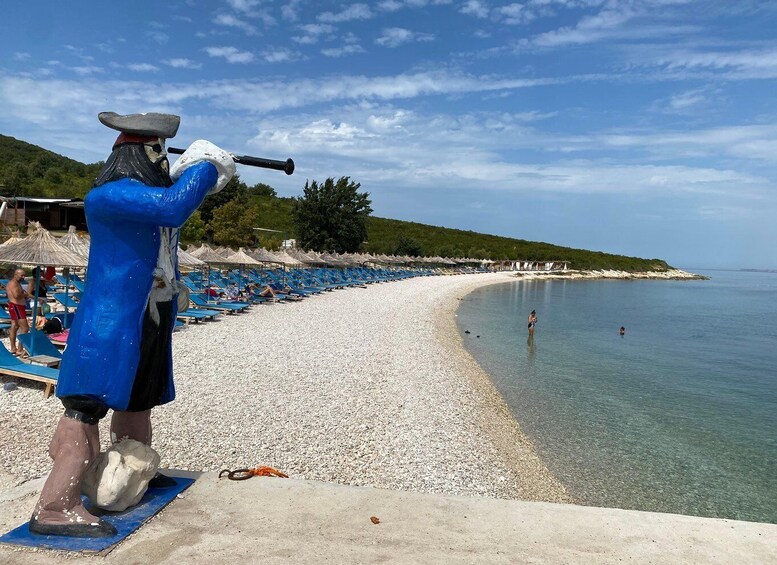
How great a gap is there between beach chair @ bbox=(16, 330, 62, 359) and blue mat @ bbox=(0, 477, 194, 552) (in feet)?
19.0

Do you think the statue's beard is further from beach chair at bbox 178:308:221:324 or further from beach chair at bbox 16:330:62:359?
beach chair at bbox 178:308:221:324

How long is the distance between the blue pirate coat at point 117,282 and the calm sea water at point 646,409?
5.53 m

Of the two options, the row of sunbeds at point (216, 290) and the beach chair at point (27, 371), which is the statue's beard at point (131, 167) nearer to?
the row of sunbeds at point (216, 290)

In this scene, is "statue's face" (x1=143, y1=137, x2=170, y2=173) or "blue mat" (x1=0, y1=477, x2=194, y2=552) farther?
"statue's face" (x1=143, y1=137, x2=170, y2=173)

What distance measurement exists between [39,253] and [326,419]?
19.3ft

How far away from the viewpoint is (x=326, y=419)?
7.00m

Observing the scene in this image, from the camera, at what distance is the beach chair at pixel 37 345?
7.66 m

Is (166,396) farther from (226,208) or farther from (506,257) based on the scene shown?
(506,257)

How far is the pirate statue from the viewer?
2.66 meters

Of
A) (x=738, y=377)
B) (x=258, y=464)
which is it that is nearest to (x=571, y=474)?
(x=258, y=464)

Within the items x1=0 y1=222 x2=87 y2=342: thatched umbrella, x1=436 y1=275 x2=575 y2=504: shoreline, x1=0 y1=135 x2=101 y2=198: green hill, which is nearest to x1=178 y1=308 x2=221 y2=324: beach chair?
x1=0 y1=222 x2=87 y2=342: thatched umbrella

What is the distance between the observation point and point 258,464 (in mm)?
5383

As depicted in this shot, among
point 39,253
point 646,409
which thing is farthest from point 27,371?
point 646,409

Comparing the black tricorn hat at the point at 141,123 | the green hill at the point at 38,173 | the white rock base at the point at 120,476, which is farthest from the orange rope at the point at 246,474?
the green hill at the point at 38,173
